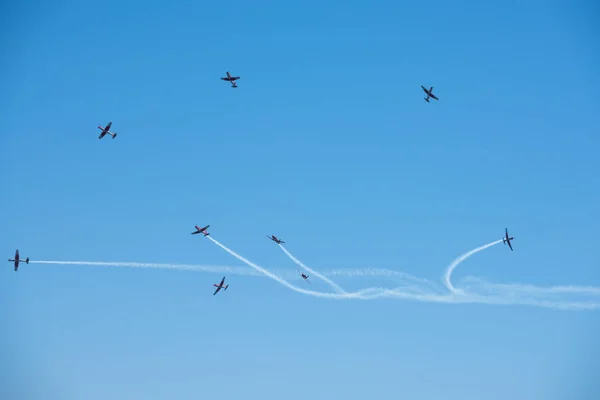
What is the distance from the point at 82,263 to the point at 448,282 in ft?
259

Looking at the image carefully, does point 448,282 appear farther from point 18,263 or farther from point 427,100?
point 18,263

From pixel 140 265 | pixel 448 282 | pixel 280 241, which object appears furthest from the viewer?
pixel 280 241

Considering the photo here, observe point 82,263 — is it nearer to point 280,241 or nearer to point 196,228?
point 196,228

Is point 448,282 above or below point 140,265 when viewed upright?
above

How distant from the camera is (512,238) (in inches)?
5738

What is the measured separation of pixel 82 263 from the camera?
13862cm

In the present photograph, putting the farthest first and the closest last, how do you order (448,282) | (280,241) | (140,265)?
1. (280,241)
2. (140,265)
3. (448,282)

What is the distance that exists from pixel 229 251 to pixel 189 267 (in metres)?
9.48

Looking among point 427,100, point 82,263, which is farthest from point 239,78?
point 82,263

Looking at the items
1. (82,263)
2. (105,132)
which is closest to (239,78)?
(105,132)

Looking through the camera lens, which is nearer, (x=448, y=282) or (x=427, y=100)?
(x=448, y=282)

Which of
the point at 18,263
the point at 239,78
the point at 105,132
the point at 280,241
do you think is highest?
the point at 239,78

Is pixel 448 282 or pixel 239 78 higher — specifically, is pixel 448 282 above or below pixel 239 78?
below

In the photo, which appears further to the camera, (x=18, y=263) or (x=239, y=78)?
(x=239, y=78)
